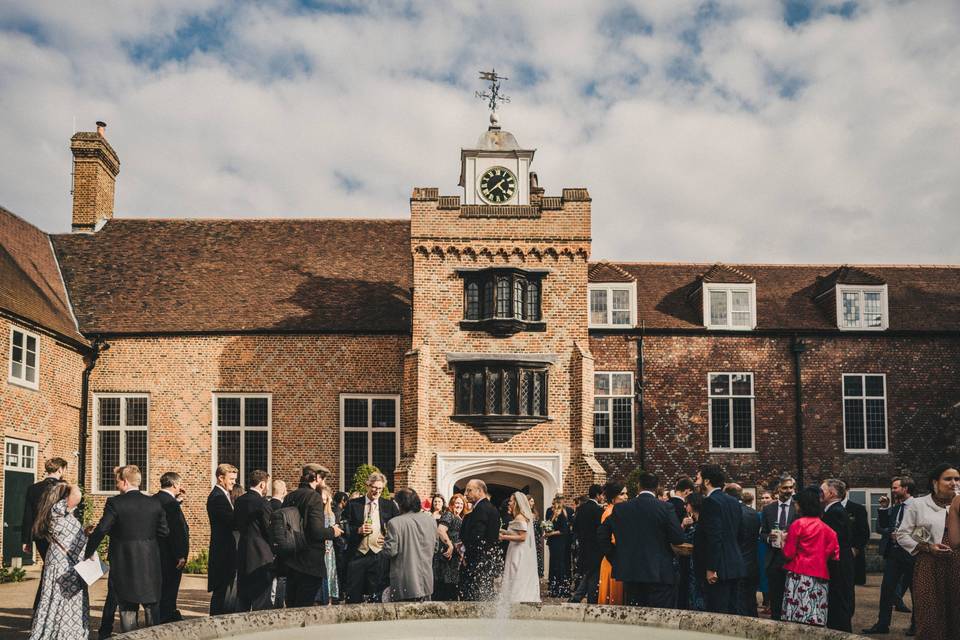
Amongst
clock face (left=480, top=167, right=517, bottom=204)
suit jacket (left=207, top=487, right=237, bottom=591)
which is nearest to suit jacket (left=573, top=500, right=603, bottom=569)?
suit jacket (left=207, top=487, right=237, bottom=591)

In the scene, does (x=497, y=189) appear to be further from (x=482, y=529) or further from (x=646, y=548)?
(x=646, y=548)

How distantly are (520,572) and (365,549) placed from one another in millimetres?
2280

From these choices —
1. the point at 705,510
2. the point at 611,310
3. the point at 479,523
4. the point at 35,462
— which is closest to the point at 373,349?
the point at 611,310

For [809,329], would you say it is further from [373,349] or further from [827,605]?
Result: [827,605]

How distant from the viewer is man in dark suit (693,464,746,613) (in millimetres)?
9641

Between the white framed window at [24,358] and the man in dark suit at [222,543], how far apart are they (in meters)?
12.4

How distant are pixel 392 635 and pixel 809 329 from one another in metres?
20.9

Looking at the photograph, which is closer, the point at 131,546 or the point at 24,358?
the point at 131,546

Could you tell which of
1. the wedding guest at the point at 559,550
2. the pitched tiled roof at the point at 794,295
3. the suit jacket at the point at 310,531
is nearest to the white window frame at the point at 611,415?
the pitched tiled roof at the point at 794,295

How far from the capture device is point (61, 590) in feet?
30.9

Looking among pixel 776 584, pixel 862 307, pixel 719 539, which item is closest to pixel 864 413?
pixel 862 307

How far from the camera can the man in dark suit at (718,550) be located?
31.6 ft

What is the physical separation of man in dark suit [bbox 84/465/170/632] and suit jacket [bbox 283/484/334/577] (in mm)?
1335

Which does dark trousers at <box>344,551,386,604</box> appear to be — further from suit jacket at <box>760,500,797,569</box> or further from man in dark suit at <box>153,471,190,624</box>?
suit jacket at <box>760,500,797,569</box>
